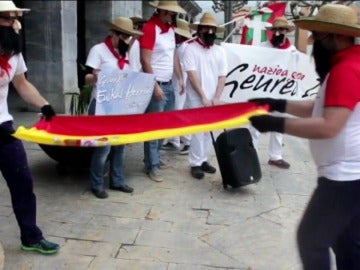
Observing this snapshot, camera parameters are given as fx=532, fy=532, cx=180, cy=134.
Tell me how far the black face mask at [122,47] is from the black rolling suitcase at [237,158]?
133 centimetres

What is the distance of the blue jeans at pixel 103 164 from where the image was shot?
5.07 m

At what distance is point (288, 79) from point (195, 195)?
87.0 inches

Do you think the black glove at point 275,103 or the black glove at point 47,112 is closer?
the black glove at point 275,103

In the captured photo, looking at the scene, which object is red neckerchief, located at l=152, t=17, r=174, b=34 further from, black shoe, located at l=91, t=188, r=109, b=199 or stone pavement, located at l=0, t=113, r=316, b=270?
black shoe, located at l=91, t=188, r=109, b=199

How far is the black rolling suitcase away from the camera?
550 centimetres

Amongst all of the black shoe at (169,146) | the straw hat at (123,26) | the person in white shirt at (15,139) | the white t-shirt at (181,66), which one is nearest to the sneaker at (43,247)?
the person in white shirt at (15,139)

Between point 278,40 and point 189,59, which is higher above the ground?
point 278,40

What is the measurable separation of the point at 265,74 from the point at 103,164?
8.54 ft

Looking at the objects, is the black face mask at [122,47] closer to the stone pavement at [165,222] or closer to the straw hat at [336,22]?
the stone pavement at [165,222]

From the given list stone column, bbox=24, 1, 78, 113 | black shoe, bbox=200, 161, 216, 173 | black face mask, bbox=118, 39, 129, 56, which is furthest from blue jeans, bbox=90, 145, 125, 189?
stone column, bbox=24, 1, 78, 113

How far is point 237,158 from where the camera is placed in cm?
557

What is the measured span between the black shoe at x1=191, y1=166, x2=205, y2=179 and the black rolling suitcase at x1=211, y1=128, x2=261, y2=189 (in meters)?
0.43

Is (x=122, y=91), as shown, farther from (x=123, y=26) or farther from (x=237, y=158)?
(x=237, y=158)

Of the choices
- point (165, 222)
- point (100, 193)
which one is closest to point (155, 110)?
point (100, 193)
